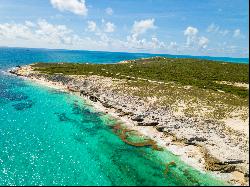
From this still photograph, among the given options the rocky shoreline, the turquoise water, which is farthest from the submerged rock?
→ the rocky shoreline

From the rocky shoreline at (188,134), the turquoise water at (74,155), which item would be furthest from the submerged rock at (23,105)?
the rocky shoreline at (188,134)

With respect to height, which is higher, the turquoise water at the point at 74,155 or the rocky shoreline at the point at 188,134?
the rocky shoreline at the point at 188,134

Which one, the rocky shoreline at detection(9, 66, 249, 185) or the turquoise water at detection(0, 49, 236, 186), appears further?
the rocky shoreline at detection(9, 66, 249, 185)

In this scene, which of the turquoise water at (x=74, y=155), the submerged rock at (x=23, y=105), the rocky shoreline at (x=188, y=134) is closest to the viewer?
the turquoise water at (x=74, y=155)

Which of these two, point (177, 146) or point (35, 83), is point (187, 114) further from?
point (35, 83)

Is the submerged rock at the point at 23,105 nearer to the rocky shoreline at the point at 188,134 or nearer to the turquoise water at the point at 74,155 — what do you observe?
the turquoise water at the point at 74,155

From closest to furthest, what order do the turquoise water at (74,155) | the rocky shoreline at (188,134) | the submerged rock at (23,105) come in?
the turquoise water at (74,155)
the rocky shoreline at (188,134)
the submerged rock at (23,105)

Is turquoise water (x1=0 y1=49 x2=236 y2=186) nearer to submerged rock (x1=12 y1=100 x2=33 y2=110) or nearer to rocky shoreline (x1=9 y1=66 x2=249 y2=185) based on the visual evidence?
submerged rock (x1=12 y1=100 x2=33 y2=110)
